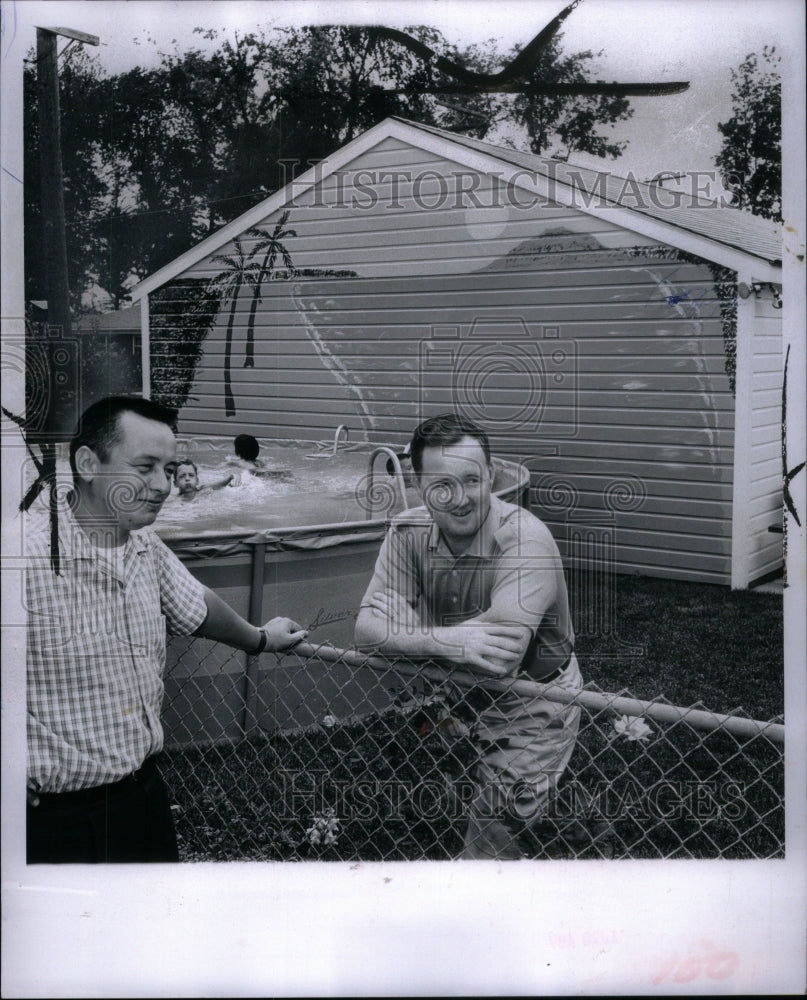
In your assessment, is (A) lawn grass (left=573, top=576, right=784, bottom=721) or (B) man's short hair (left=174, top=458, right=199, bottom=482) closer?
(A) lawn grass (left=573, top=576, right=784, bottom=721)

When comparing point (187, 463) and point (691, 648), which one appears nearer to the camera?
point (691, 648)

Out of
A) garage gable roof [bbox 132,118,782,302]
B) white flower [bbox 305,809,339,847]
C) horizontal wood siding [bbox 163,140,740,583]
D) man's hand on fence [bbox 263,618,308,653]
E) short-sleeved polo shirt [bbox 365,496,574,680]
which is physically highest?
garage gable roof [bbox 132,118,782,302]

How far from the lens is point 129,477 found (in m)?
2.80

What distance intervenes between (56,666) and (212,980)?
0.99 metres

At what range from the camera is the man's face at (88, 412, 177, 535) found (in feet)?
9.18

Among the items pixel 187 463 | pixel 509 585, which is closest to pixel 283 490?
pixel 187 463

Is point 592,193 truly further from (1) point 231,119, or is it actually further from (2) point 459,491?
(1) point 231,119

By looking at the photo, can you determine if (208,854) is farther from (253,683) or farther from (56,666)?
(56,666)

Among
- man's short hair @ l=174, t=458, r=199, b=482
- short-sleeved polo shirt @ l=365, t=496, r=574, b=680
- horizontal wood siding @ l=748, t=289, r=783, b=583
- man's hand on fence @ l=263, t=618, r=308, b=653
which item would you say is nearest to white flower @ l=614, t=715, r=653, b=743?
short-sleeved polo shirt @ l=365, t=496, r=574, b=680

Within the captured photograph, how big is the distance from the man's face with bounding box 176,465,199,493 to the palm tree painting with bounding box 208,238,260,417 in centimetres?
24

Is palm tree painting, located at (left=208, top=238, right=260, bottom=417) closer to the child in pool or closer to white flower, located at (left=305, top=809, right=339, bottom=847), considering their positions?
the child in pool

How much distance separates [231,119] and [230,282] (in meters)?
0.56

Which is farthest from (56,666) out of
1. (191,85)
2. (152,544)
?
(191,85)

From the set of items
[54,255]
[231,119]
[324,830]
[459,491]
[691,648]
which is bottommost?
[324,830]
